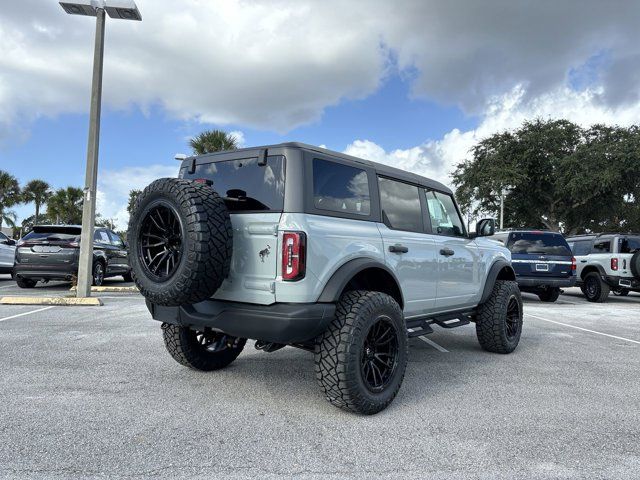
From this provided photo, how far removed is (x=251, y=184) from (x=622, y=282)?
11.9 meters

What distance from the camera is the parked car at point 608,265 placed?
12062mm

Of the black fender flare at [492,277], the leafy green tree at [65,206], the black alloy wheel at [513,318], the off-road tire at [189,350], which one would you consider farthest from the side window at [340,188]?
the leafy green tree at [65,206]

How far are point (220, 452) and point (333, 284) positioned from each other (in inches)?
49.8

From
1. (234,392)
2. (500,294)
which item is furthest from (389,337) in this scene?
(500,294)

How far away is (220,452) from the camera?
2.77 meters

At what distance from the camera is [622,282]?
39.9ft

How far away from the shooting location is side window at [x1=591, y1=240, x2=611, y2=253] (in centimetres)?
1290

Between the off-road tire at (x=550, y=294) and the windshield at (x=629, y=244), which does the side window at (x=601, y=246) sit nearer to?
the windshield at (x=629, y=244)

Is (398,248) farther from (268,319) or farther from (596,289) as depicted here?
(596,289)

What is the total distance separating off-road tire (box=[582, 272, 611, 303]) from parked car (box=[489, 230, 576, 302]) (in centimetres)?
162

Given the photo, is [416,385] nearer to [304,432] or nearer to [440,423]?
[440,423]

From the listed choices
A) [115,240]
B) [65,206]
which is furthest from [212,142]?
[65,206]

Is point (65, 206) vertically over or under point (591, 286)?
over

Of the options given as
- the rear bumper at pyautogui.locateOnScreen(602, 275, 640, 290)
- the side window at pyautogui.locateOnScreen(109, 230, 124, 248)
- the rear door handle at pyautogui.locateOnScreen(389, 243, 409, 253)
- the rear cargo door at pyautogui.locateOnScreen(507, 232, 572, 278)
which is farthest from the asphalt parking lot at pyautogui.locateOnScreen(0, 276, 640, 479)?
the side window at pyautogui.locateOnScreen(109, 230, 124, 248)
